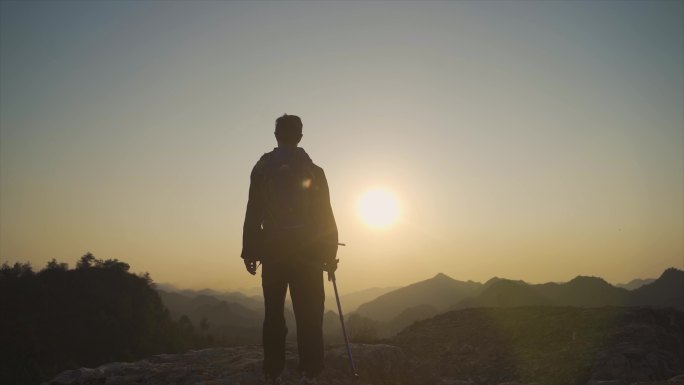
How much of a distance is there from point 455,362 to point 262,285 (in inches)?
340

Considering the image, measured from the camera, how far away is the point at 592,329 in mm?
11992

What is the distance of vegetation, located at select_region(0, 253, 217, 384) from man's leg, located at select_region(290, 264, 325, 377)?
66.0ft

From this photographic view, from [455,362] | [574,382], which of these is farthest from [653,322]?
[455,362]

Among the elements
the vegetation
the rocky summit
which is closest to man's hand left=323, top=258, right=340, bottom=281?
the rocky summit

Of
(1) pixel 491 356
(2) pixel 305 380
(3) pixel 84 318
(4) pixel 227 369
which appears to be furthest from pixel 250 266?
(3) pixel 84 318

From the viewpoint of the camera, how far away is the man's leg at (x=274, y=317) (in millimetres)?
4891

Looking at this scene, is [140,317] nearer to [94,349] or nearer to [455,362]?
[94,349]

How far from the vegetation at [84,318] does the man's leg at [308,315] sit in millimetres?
20131

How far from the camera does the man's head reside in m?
5.28

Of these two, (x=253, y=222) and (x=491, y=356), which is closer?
(x=253, y=222)

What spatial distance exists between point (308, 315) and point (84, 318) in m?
26.5

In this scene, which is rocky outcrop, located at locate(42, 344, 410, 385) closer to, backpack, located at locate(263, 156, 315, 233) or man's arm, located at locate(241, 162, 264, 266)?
man's arm, located at locate(241, 162, 264, 266)

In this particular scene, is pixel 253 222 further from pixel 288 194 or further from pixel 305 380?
pixel 305 380

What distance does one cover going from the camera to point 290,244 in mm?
4875
